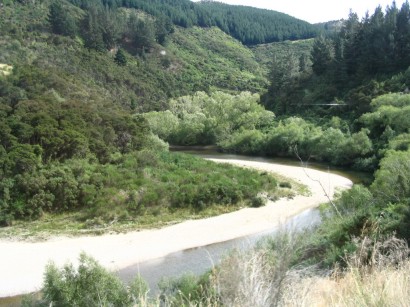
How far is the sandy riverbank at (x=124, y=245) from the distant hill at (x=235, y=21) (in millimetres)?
106205

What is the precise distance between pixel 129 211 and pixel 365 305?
22408mm

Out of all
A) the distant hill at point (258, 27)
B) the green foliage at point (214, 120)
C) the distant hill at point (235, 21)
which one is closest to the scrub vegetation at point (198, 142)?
the green foliage at point (214, 120)

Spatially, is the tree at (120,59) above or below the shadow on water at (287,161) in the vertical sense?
above

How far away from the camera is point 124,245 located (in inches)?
840

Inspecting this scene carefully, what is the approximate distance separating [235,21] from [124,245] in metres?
135

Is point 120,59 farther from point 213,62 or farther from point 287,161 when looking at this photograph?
point 287,161

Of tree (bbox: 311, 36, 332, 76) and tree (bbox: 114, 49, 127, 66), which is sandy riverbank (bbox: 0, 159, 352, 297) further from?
tree (bbox: 114, 49, 127, 66)

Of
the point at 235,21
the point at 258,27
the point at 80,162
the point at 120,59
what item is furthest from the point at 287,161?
the point at 235,21

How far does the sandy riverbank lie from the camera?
17906 millimetres

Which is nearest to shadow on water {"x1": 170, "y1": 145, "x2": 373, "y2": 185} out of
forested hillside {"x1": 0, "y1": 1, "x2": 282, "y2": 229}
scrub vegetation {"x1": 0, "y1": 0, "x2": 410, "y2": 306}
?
scrub vegetation {"x1": 0, "y1": 0, "x2": 410, "y2": 306}

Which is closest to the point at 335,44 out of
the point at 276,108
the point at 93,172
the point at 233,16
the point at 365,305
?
the point at 276,108

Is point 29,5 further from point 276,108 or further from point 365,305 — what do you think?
point 365,305

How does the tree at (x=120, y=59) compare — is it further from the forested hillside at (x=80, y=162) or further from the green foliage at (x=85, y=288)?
the green foliage at (x=85, y=288)

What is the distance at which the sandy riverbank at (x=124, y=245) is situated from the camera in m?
17.9
